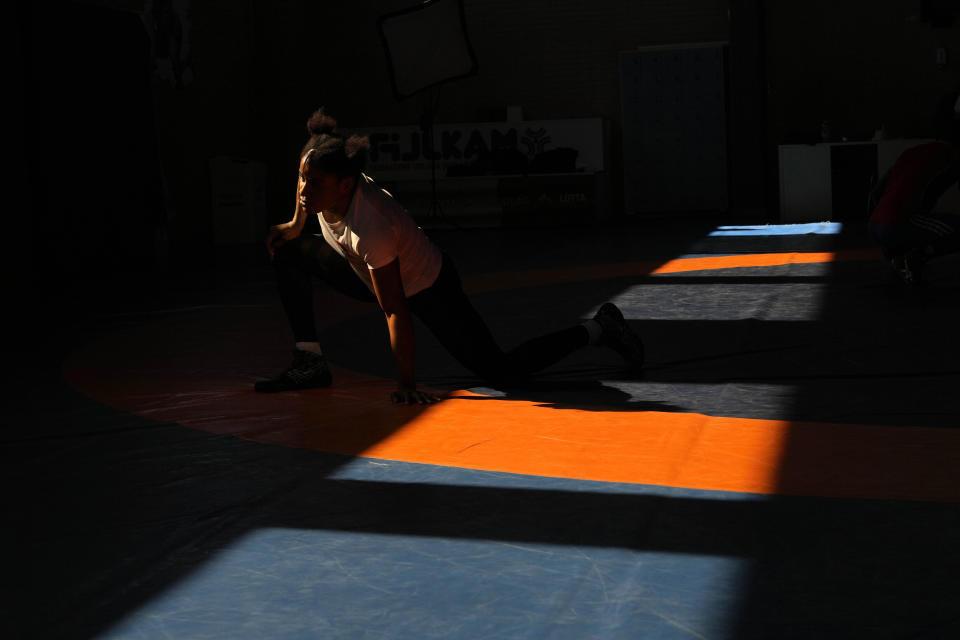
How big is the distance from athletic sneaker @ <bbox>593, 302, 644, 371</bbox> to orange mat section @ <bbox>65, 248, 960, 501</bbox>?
0.50 m

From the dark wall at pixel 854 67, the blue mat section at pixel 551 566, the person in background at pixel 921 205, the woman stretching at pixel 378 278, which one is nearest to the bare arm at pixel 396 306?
the woman stretching at pixel 378 278

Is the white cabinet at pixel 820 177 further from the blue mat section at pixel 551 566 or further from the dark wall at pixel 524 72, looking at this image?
the blue mat section at pixel 551 566

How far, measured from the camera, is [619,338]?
3.65 metres

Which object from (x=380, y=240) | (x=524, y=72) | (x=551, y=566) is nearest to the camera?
(x=551, y=566)

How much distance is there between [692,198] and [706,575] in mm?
10845

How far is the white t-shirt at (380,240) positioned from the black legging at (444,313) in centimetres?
5

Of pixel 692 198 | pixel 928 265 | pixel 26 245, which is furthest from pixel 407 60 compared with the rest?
pixel 928 265

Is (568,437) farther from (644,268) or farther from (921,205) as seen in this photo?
(644,268)

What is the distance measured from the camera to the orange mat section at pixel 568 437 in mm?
2389

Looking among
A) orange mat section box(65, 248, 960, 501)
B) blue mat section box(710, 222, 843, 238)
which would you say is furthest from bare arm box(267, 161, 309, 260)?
blue mat section box(710, 222, 843, 238)

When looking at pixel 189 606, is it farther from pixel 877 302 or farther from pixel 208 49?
pixel 208 49

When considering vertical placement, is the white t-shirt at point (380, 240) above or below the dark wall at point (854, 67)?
below

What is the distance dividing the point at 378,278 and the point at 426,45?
8.56 meters

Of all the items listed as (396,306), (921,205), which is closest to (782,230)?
(921,205)
